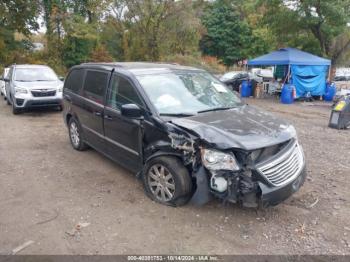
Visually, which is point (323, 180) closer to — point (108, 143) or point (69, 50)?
point (108, 143)

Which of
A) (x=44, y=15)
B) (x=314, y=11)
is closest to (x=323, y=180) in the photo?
(x=314, y=11)

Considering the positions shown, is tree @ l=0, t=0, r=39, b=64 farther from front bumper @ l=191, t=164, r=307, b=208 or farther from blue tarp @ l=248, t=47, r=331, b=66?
front bumper @ l=191, t=164, r=307, b=208

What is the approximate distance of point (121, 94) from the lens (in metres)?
4.79

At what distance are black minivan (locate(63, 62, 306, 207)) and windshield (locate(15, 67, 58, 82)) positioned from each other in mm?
6193

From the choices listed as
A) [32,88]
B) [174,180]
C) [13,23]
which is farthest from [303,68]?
[13,23]

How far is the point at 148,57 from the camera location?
21219 mm

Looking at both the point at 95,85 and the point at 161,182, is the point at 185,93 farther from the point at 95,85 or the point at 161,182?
the point at 95,85

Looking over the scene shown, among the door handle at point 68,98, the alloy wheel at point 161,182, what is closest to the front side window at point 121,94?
the alloy wheel at point 161,182

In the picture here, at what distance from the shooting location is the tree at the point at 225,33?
4009cm

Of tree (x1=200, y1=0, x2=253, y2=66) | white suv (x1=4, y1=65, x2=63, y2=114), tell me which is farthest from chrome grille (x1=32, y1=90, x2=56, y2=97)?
tree (x1=200, y1=0, x2=253, y2=66)

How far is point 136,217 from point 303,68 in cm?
1444

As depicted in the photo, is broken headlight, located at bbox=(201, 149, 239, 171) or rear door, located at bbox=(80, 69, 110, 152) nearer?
broken headlight, located at bbox=(201, 149, 239, 171)

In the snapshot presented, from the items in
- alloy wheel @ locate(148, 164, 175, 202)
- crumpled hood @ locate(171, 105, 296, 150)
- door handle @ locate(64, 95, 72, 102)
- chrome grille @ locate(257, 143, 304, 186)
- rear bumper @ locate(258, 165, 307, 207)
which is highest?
crumpled hood @ locate(171, 105, 296, 150)

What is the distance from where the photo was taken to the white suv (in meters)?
10.1
